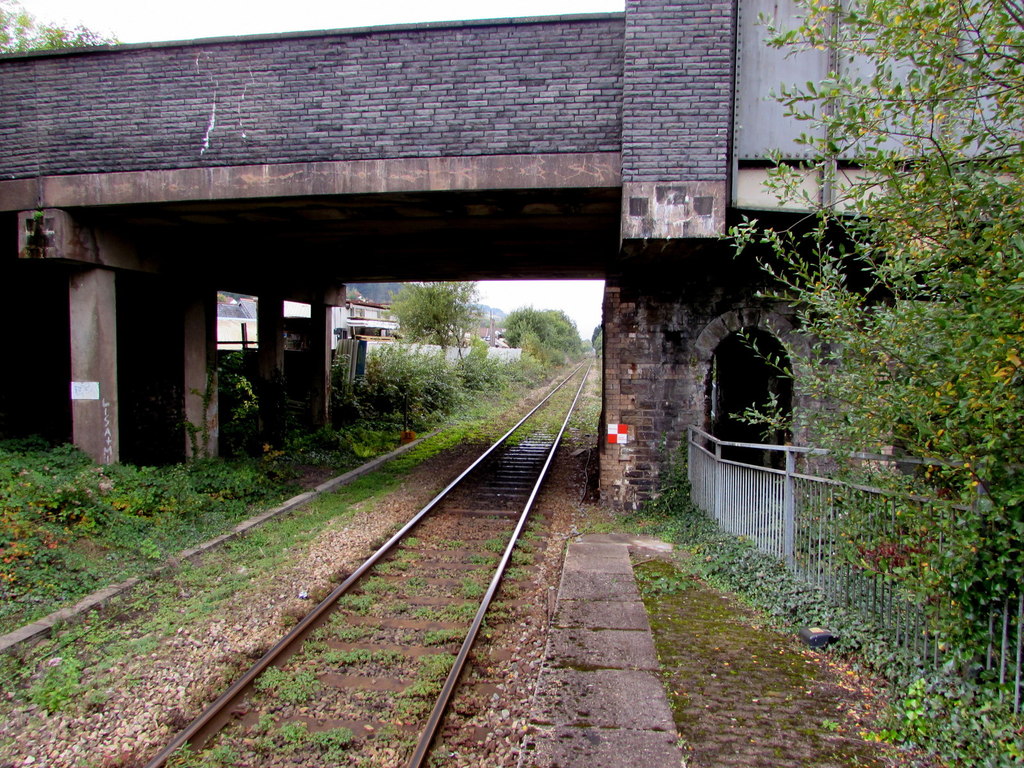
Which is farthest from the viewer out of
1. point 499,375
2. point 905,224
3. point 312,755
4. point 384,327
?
point 384,327

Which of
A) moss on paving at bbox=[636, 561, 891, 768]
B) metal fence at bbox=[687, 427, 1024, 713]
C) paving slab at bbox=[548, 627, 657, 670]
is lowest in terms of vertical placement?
paving slab at bbox=[548, 627, 657, 670]

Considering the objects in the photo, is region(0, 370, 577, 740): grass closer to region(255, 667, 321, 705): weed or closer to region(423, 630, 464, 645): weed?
region(255, 667, 321, 705): weed

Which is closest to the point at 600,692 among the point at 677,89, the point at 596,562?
the point at 596,562

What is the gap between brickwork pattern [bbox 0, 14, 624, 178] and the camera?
7.77 m

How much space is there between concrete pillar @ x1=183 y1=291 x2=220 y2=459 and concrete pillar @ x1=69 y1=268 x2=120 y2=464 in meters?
1.81

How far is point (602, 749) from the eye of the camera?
3.48 m

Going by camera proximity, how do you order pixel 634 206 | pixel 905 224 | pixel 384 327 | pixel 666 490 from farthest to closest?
pixel 384 327 < pixel 666 490 < pixel 634 206 < pixel 905 224

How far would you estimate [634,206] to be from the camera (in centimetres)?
743

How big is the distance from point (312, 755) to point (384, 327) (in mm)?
48138

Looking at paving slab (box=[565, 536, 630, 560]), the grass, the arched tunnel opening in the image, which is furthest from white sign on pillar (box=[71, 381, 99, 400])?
the arched tunnel opening

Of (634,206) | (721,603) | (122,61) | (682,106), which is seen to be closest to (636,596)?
(721,603)

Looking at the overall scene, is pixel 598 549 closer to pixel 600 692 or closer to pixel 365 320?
pixel 600 692

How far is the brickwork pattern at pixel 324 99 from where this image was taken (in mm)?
7773

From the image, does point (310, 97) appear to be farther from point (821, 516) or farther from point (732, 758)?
point (732, 758)
